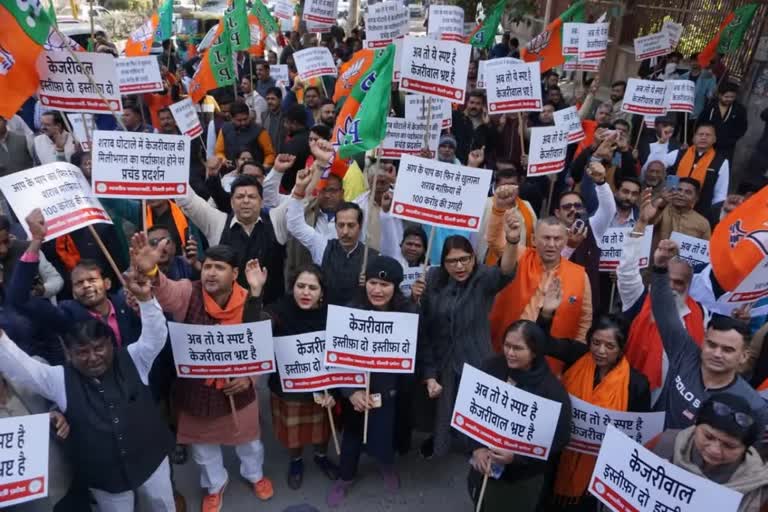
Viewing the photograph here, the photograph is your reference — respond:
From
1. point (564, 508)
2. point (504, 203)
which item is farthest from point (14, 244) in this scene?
point (564, 508)

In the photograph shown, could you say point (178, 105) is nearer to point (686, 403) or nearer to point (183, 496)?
point (183, 496)

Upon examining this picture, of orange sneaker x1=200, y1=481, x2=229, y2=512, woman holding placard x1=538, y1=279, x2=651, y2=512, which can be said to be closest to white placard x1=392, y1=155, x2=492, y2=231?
woman holding placard x1=538, y1=279, x2=651, y2=512

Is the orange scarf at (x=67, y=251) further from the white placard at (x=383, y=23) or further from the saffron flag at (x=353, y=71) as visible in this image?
the white placard at (x=383, y=23)

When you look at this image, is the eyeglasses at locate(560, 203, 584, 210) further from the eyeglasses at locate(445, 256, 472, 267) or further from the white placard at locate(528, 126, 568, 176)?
the eyeglasses at locate(445, 256, 472, 267)

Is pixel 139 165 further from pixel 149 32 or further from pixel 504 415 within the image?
pixel 149 32

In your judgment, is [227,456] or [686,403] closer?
[686,403]

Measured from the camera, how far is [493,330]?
13.2 ft

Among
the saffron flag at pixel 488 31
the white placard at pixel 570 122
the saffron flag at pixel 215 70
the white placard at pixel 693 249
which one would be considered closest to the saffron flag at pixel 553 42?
the saffron flag at pixel 488 31

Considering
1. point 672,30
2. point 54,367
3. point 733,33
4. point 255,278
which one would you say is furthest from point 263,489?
point 733,33

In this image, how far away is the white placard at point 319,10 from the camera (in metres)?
9.15

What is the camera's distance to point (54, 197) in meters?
3.29

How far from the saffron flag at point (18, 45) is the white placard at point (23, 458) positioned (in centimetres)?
238

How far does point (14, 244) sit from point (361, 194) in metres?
2.47

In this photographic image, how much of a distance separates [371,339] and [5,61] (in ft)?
9.84
